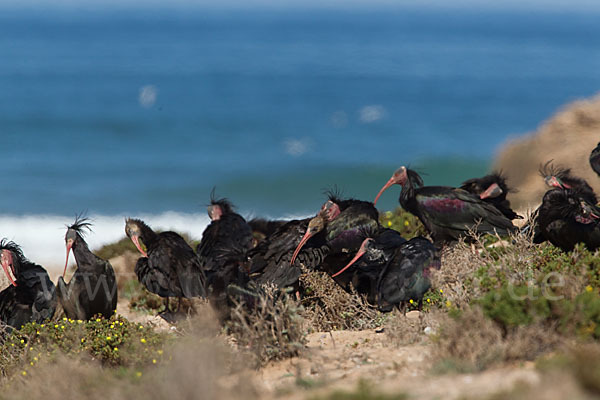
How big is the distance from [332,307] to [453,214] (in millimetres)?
2435

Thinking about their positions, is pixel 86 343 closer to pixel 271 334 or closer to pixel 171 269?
A: pixel 271 334

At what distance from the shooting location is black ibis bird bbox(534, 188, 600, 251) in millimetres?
7992

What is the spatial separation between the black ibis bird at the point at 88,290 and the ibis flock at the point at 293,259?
0.01 m

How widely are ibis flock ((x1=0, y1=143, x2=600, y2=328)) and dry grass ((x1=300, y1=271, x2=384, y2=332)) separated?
0.10 meters

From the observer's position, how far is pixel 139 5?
114125 millimetres

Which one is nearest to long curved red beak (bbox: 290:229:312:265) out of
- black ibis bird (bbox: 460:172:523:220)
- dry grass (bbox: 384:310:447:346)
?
dry grass (bbox: 384:310:447:346)

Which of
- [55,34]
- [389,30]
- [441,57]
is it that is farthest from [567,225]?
[389,30]

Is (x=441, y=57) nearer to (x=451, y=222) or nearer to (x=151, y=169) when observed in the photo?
(x=151, y=169)

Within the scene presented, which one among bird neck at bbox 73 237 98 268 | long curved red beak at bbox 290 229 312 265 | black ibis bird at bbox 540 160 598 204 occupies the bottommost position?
black ibis bird at bbox 540 160 598 204

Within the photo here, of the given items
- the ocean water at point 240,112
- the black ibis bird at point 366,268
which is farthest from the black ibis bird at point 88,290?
the ocean water at point 240,112

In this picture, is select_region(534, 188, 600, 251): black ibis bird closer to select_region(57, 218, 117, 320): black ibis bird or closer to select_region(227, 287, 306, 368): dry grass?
select_region(227, 287, 306, 368): dry grass

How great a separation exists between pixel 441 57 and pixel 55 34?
37422mm

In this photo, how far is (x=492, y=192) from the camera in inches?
439

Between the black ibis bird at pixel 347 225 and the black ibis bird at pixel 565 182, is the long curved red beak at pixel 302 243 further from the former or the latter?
the black ibis bird at pixel 565 182
